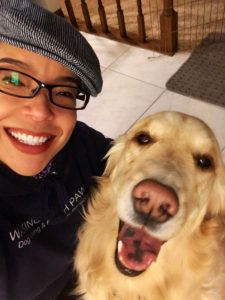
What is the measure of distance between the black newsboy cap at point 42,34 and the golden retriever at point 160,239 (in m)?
0.36

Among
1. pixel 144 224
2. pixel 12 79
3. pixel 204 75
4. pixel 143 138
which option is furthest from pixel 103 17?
pixel 144 224

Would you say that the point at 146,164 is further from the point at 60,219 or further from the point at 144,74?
the point at 144,74

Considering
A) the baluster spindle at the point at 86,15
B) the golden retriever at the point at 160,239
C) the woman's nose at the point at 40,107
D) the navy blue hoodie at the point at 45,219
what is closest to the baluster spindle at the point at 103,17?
the baluster spindle at the point at 86,15

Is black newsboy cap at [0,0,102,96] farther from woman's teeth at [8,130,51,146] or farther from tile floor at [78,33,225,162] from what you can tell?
tile floor at [78,33,225,162]

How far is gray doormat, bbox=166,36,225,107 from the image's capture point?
2.60m

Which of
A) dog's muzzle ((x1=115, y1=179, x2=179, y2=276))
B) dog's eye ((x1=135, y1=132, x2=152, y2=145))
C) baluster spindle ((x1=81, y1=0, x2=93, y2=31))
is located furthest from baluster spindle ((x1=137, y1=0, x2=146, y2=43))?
dog's muzzle ((x1=115, y1=179, x2=179, y2=276))

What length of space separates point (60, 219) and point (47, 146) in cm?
30

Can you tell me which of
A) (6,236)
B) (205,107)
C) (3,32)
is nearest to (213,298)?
(6,236)

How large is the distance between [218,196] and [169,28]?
1881mm

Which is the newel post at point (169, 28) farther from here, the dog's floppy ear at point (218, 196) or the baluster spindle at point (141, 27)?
the dog's floppy ear at point (218, 196)

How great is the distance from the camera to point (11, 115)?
1000 millimetres

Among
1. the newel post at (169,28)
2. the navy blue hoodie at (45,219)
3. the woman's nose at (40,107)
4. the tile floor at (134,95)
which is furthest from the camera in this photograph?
the newel post at (169,28)

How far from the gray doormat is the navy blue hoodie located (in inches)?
51.1

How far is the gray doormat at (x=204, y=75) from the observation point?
2.60 m
